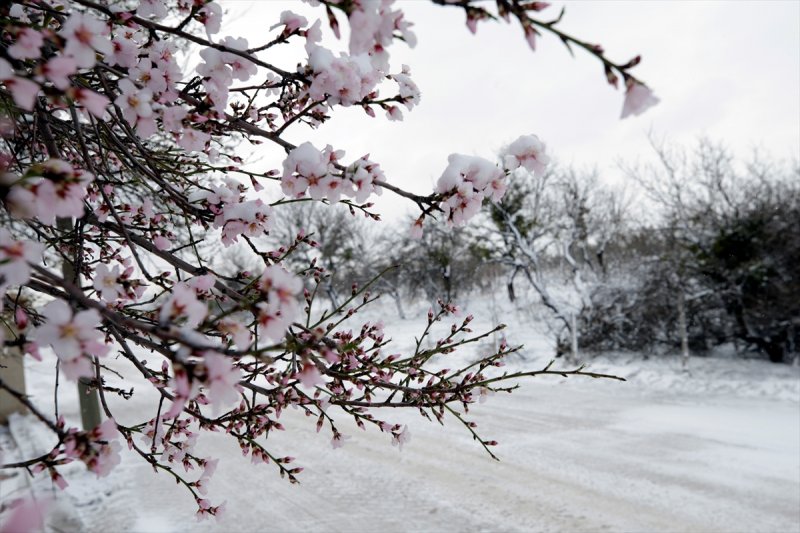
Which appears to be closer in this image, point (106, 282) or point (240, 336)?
point (240, 336)

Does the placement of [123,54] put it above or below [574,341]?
above

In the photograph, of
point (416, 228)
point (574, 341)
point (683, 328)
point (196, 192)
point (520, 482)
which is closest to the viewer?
point (416, 228)

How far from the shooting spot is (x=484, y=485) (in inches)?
254

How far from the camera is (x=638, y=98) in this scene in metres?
1.05

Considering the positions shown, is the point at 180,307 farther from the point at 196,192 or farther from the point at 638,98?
the point at 196,192

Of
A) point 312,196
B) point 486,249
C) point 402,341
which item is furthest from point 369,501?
point 402,341

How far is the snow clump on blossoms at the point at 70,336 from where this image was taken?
95 cm

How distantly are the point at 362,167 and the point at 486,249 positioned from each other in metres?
16.6

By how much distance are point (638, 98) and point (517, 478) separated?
634 cm

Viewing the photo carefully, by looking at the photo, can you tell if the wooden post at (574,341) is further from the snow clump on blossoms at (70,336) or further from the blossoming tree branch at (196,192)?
the snow clump on blossoms at (70,336)

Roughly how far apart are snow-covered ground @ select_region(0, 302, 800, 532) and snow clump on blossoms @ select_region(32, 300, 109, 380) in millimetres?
3438

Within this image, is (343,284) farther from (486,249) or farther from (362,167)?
(362,167)

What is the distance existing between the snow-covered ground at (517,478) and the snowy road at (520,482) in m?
0.02

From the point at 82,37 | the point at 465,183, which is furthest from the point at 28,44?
the point at 465,183
